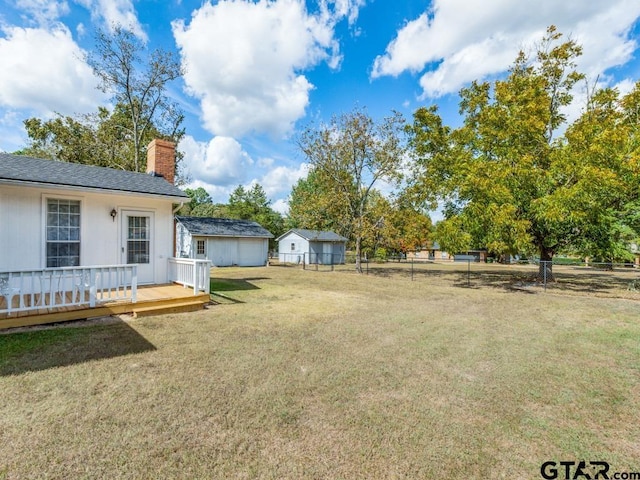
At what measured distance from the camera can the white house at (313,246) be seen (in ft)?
104

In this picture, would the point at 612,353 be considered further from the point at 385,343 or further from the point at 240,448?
the point at 240,448

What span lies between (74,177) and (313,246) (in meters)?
24.8

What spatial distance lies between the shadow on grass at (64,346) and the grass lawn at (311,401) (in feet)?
0.13

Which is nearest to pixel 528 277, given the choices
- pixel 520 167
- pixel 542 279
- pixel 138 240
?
pixel 542 279

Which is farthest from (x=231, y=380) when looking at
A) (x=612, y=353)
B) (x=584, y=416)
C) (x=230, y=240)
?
(x=230, y=240)

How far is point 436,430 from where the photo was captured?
289 cm

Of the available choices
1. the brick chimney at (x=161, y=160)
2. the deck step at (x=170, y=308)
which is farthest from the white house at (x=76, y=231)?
the brick chimney at (x=161, y=160)

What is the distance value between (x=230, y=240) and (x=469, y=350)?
2170 centimetres

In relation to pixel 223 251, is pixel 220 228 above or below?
above

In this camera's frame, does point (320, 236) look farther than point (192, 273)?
Yes

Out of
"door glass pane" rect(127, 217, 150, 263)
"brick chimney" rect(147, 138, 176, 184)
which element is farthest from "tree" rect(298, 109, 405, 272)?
"door glass pane" rect(127, 217, 150, 263)

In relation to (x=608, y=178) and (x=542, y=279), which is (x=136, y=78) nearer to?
(x=608, y=178)

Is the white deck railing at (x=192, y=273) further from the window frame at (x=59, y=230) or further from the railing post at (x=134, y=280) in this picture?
the window frame at (x=59, y=230)

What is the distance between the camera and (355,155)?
21.5m
